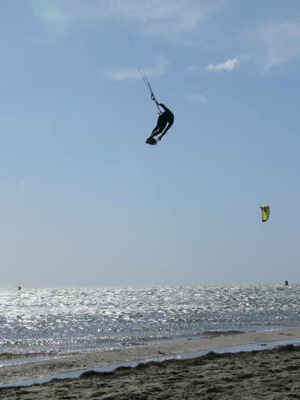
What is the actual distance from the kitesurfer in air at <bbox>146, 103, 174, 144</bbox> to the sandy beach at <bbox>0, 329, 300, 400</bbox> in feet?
16.8

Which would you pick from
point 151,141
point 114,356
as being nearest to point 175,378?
point 151,141

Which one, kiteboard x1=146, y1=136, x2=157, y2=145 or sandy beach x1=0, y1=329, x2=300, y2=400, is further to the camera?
sandy beach x1=0, y1=329, x2=300, y2=400

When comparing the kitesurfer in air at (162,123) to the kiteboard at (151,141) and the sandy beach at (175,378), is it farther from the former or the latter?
the sandy beach at (175,378)

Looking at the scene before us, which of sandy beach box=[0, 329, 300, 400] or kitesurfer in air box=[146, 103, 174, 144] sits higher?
kitesurfer in air box=[146, 103, 174, 144]

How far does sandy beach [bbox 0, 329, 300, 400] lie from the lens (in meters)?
12.0

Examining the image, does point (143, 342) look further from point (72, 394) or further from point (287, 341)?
point (72, 394)

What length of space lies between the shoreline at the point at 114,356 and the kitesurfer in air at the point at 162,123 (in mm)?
9993

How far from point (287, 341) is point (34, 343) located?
14290mm

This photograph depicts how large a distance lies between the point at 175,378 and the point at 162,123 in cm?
667

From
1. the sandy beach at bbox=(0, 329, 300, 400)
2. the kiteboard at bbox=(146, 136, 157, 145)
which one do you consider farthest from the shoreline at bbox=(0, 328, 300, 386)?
the kiteboard at bbox=(146, 136, 157, 145)

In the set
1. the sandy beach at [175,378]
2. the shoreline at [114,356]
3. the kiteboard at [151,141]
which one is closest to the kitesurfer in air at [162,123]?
the kiteboard at [151,141]

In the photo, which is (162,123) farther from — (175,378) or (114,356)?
(114,356)

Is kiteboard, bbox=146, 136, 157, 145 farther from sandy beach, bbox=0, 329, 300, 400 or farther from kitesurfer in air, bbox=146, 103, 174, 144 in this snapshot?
sandy beach, bbox=0, 329, 300, 400

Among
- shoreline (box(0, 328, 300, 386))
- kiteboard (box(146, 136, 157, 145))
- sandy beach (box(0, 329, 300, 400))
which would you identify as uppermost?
kiteboard (box(146, 136, 157, 145))
